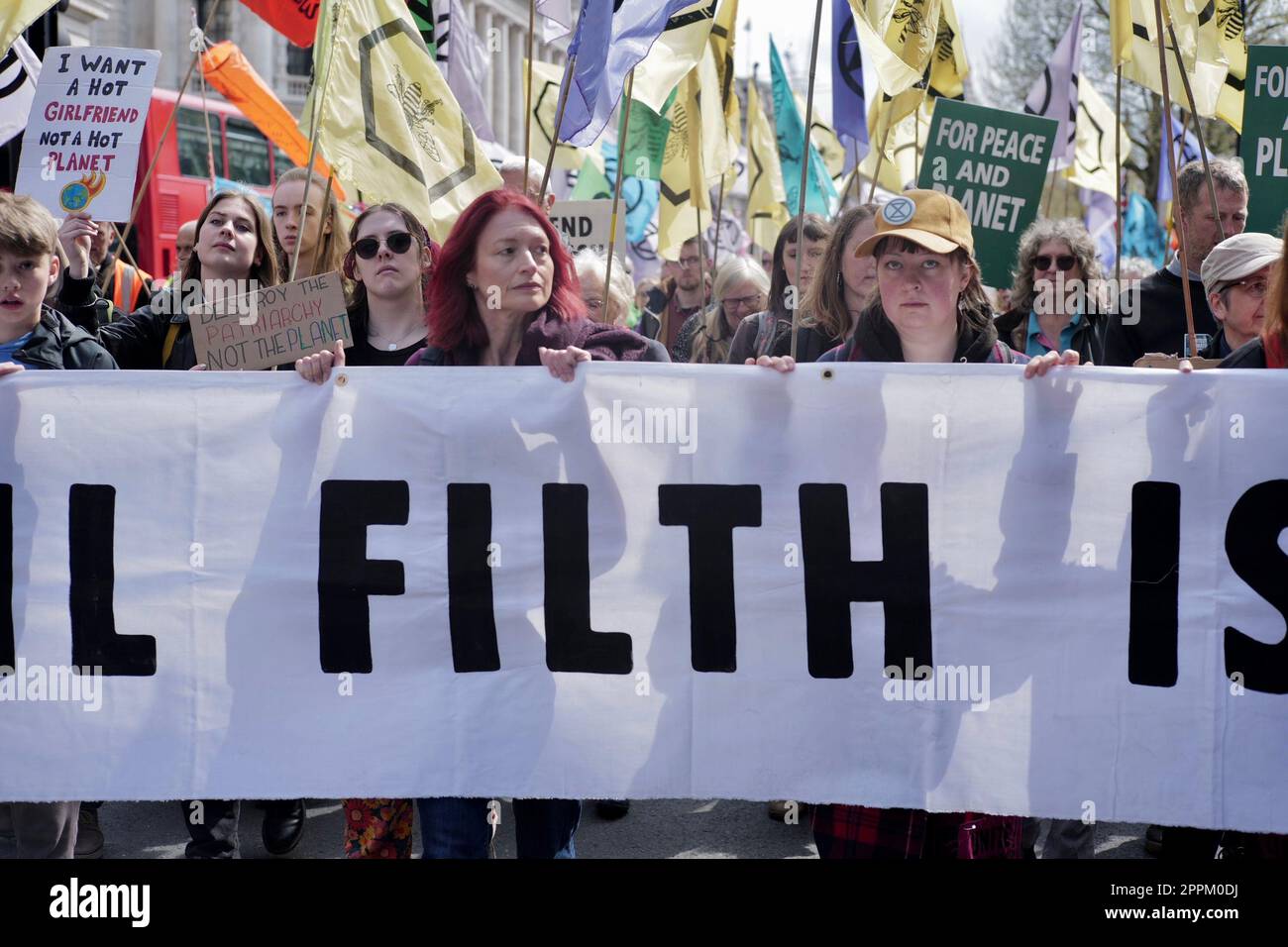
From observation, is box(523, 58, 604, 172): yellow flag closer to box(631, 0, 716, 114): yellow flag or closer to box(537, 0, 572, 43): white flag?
box(537, 0, 572, 43): white flag

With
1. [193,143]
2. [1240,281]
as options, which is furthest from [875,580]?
[193,143]

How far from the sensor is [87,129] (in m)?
6.45

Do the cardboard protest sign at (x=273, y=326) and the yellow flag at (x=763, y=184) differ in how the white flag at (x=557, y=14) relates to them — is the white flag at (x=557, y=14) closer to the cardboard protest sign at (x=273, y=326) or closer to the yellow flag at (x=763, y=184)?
the cardboard protest sign at (x=273, y=326)

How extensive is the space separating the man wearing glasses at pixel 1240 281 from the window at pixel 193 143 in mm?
15750

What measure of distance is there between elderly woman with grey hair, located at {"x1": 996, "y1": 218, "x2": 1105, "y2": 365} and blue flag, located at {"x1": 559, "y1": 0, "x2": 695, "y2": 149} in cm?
212

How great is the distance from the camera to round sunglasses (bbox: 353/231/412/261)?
429cm

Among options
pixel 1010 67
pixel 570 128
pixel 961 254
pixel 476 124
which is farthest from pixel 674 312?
pixel 1010 67

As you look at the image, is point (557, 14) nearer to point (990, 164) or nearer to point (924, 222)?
point (990, 164)

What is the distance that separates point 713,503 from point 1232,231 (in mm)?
Answer: 3456

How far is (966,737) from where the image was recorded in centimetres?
346

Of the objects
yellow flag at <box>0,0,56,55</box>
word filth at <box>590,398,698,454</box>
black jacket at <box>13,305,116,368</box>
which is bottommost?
word filth at <box>590,398,698,454</box>
